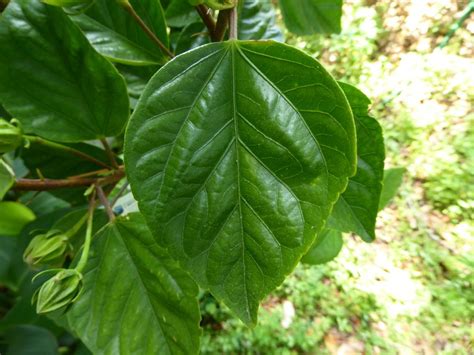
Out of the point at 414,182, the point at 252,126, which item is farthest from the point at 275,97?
the point at 414,182

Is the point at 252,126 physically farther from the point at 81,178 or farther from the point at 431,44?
the point at 431,44

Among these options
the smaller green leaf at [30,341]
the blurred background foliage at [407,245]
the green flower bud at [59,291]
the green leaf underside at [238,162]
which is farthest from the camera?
the blurred background foliage at [407,245]

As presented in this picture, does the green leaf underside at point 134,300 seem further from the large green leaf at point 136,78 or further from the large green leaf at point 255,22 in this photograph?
the large green leaf at point 255,22

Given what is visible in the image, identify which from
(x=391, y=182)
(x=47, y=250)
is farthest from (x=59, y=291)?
(x=391, y=182)

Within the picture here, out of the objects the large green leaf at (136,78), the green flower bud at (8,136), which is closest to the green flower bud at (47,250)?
the green flower bud at (8,136)

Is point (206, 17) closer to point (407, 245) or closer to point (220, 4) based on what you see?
point (220, 4)

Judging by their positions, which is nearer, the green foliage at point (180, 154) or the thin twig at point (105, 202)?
the green foliage at point (180, 154)
